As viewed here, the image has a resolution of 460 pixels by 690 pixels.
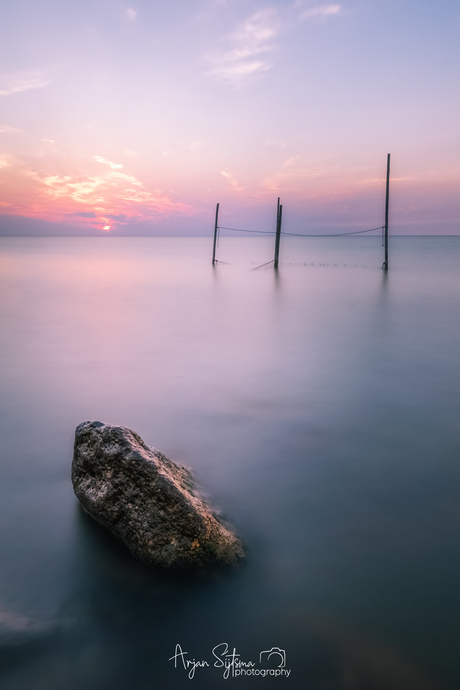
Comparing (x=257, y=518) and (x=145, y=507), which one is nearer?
(x=145, y=507)

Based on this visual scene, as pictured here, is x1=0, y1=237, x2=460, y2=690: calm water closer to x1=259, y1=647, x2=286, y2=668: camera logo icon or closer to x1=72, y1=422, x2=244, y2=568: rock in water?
x1=259, y1=647, x2=286, y2=668: camera logo icon

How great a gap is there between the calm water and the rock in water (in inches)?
6.1

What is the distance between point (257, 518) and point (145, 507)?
121 cm

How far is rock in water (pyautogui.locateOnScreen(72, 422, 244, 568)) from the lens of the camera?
292cm

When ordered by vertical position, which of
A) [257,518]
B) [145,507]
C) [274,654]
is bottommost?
[274,654]

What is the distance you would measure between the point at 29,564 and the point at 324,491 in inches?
103

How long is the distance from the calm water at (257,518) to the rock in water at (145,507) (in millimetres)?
156

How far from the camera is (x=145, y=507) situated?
9.73 ft

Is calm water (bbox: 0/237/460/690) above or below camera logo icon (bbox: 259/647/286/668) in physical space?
above

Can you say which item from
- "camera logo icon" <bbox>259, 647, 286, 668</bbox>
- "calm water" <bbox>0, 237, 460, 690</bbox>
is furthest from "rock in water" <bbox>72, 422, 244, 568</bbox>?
"camera logo icon" <bbox>259, 647, 286, 668</bbox>

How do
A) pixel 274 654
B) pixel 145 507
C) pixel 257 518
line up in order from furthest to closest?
pixel 257 518
pixel 145 507
pixel 274 654

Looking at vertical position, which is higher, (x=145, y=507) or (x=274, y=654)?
(x=145, y=507)

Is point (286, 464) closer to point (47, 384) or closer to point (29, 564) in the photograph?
point (29, 564)

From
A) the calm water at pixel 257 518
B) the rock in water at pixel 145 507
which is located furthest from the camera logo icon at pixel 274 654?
the rock in water at pixel 145 507
